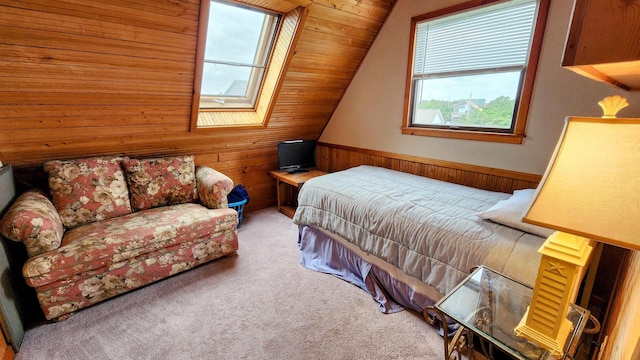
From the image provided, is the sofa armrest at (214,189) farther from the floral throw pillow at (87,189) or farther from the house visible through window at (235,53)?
the house visible through window at (235,53)

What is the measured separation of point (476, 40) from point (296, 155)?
2.12 meters

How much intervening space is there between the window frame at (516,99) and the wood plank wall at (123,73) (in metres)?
0.56

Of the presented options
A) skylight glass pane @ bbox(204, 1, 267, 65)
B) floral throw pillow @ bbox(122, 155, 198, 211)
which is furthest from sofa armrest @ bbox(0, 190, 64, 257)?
skylight glass pane @ bbox(204, 1, 267, 65)

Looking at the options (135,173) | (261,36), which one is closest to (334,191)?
(261,36)

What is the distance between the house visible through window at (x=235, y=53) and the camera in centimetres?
228

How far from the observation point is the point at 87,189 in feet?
7.29

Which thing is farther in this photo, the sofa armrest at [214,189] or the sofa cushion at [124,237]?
the sofa armrest at [214,189]

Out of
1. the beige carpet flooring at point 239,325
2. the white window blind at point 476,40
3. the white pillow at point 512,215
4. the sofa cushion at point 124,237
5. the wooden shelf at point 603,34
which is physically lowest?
the beige carpet flooring at point 239,325

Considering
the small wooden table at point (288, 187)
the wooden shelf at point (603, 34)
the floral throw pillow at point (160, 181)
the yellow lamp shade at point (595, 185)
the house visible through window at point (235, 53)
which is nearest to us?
the wooden shelf at point (603, 34)

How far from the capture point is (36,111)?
74.8 inches

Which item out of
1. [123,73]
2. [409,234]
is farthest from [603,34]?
[123,73]

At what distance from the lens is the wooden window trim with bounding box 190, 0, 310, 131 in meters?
2.17

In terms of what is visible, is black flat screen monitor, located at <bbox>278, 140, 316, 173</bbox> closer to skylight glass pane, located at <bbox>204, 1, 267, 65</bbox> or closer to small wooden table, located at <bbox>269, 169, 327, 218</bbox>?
small wooden table, located at <bbox>269, 169, 327, 218</bbox>

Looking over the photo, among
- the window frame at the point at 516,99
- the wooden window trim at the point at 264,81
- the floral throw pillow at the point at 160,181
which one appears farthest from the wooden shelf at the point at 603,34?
the floral throw pillow at the point at 160,181
